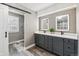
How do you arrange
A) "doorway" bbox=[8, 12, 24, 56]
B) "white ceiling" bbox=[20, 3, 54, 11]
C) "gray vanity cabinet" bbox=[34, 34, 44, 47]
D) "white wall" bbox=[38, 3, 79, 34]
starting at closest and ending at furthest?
"white wall" bbox=[38, 3, 79, 34]
"white ceiling" bbox=[20, 3, 54, 11]
"doorway" bbox=[8, 12, 24, 56]
"gray vanity cabinet" bbox=[34, 34, 44, 47]

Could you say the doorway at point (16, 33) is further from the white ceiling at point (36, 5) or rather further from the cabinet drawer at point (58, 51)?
the cabinet drawer at point (58, 51)

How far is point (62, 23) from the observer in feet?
4.82

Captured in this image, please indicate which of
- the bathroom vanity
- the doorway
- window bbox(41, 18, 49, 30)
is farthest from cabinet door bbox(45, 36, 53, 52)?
the doorway

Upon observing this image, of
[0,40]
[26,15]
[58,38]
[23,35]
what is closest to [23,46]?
[23,35]

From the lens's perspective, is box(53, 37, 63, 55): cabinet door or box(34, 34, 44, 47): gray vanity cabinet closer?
box(53, 37, 63, 55): cabinet door

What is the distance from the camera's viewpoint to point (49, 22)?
5.07 ft

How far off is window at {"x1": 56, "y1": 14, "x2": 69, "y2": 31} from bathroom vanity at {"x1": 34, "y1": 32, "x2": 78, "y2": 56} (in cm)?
12

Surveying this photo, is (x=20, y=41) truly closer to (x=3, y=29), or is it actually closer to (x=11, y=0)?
(x=3, y=29)

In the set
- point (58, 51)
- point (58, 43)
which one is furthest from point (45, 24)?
point (58, 51)

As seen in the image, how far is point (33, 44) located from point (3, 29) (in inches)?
27.9

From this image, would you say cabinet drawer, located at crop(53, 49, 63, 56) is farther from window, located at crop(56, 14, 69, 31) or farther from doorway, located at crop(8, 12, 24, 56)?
doorway, located at crop(8, 12, 24, 56)

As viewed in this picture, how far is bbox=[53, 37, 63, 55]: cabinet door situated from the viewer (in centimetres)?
153

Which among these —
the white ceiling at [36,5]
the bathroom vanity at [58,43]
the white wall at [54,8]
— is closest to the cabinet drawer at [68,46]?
the bathroom vanity at [58,43]

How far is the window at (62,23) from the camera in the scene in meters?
1.40
